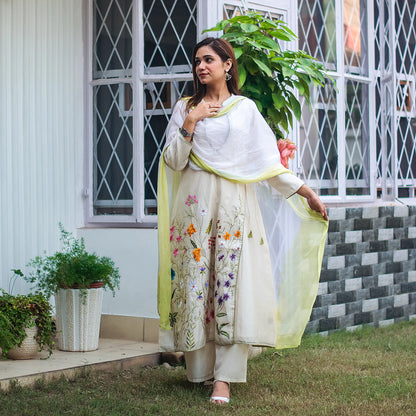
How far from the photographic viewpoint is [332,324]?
5.95m

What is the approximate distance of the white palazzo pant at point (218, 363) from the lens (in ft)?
12.9

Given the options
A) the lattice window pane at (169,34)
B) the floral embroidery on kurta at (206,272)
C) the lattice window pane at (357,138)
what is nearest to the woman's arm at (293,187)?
the floral embroidery on kurta at (206,272)

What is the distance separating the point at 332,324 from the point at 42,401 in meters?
2.73

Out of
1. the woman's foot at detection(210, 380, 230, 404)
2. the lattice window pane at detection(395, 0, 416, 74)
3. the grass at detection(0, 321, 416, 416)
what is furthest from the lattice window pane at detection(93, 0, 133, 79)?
the lattice window pane at detection(395, 0, 416, 74)

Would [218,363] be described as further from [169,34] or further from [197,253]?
[169,34]

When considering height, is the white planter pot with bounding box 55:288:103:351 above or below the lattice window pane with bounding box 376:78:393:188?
below

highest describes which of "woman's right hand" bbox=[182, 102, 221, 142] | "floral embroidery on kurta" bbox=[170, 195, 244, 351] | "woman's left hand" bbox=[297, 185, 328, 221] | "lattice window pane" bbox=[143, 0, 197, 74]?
"lattice window pane" bbox=[143, 0, 197, 74]

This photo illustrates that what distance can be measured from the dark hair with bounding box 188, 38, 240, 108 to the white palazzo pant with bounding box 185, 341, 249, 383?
122 cm

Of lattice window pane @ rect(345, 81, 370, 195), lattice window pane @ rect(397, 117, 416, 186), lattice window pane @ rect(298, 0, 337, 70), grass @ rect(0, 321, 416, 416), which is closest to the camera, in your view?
grass @ rect(0, 321, 416, 416)

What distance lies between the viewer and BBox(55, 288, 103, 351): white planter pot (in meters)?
4.86

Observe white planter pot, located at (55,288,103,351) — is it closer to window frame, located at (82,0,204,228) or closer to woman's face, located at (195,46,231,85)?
window frame, located at (82,0,204,228)

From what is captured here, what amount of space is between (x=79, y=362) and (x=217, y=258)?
1116 millimetres

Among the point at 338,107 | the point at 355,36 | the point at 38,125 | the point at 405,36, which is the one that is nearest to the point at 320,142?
the point at 338,107

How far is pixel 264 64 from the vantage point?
4.43 metres
